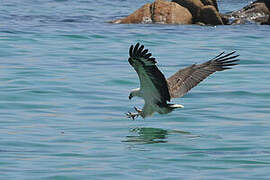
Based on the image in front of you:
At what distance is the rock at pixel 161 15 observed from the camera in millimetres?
24297

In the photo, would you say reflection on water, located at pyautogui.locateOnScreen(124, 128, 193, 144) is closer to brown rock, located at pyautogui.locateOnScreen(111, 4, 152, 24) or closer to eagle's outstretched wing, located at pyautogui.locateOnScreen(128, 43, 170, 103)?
eagle's outstretched wing, located at pyautogui.locateOnScreen(128, 43, 170, 103)

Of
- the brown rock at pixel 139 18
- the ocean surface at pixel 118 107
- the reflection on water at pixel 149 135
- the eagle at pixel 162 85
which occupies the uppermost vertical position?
the eagle at pixel 162 85

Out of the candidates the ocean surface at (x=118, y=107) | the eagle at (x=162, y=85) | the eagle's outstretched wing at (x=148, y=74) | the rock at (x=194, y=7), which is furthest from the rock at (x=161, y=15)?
the eagle's outstretched wing at (x=148, y=74)

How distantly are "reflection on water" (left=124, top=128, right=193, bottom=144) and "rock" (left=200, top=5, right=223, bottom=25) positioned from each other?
12.4m

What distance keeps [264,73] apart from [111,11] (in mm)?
12060

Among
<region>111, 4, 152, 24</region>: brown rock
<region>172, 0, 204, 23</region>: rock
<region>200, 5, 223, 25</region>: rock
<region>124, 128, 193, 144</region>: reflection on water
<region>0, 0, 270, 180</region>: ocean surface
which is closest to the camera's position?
<region>0, 0, 270, 180</region>: ocean surface

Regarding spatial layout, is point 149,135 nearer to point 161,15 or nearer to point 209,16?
point 161,15

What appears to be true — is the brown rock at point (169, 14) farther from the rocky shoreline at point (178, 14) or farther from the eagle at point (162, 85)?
the eagle at point (162, 85)

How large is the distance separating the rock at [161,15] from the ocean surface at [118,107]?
0.63 metres

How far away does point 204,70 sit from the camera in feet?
40.8

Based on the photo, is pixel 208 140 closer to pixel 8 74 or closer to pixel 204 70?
pixel 204 70

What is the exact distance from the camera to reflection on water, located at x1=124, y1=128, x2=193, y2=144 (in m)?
11.8

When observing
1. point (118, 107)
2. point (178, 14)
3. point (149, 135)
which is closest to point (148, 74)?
point (149, 135)

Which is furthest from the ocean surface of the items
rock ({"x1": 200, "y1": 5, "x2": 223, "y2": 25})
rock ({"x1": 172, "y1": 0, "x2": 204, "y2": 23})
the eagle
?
rock ({"x1": 172, "y1": 0, "x2": 204, "y2": 23})
